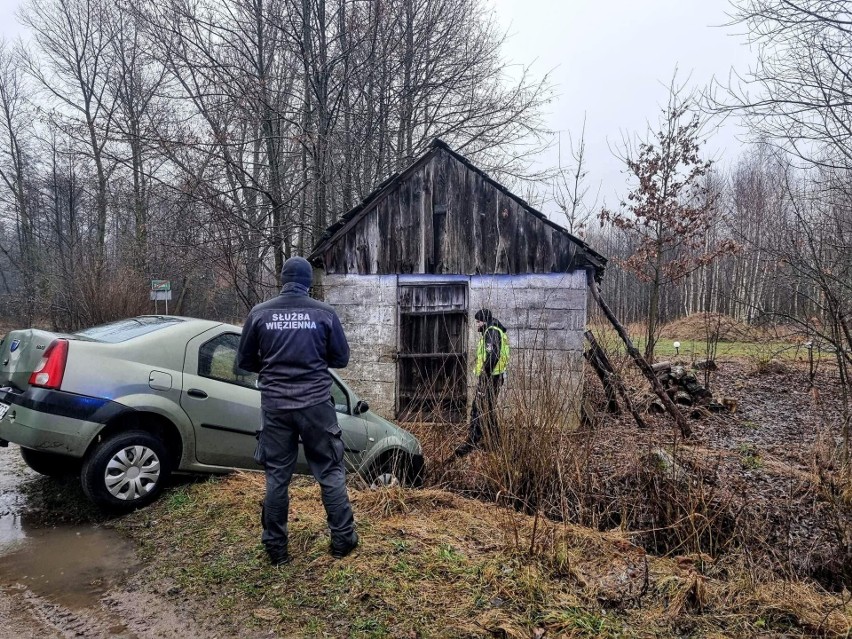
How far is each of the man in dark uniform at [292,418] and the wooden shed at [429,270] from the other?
5.02 meters

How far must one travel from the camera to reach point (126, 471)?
3.94 m

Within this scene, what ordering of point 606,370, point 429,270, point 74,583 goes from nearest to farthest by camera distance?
point 74,583, point 606,370, point 429,270

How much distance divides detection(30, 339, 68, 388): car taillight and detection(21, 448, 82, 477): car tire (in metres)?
0.97

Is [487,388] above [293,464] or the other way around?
above

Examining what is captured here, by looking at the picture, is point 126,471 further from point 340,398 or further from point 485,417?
point 485,417

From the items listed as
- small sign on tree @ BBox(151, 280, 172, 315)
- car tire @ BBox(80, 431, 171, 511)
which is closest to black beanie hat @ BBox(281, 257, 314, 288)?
car tire @ BBox(80, 431, 171, 511)

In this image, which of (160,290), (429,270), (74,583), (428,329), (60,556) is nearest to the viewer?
(74,583)

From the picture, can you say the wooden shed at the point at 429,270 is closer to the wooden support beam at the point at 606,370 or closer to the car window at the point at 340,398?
→ the wooden support beam at the point at 606,370

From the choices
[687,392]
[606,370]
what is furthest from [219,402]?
[687,392]

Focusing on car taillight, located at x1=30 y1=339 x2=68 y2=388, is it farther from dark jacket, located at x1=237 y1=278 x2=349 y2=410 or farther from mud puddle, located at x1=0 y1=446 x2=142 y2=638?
dark jacket, located at x1=237 y1=278 x2=349 y2=410

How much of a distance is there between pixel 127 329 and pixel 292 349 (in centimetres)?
232

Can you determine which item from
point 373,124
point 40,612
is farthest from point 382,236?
point 40,612

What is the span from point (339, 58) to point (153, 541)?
9.04m

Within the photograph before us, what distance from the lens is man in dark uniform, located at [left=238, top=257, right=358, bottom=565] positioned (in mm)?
3131
